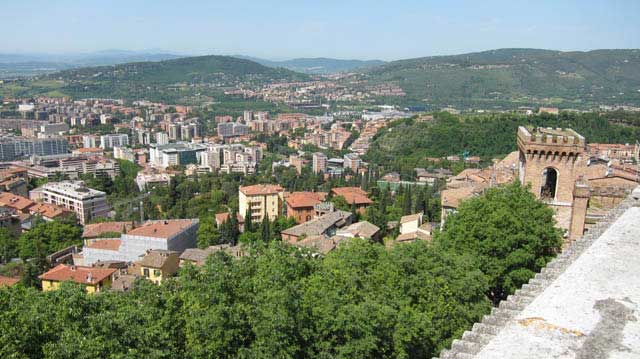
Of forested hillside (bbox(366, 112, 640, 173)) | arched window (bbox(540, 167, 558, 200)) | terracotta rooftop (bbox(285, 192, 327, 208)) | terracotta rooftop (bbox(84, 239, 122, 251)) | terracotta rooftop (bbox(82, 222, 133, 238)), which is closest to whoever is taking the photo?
arched window (bbox(540, 167, 558, 200))

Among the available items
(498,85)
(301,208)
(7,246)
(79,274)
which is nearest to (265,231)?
(301,208)

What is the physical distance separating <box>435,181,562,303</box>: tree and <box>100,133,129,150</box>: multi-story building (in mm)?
95646

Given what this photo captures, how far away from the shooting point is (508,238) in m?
14.1

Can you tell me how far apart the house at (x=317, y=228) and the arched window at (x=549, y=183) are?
1724cm

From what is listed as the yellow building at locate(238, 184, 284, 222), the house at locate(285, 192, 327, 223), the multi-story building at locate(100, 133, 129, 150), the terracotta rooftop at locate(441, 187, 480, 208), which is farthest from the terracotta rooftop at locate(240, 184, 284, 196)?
the multi-story building at locate(100, 133, 129, 150)

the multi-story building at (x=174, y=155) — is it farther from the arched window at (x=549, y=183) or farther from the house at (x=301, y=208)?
the arched window at (x=549, y=183)

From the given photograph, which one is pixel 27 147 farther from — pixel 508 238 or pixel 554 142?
pixel 508 238

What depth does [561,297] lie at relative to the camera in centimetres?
735

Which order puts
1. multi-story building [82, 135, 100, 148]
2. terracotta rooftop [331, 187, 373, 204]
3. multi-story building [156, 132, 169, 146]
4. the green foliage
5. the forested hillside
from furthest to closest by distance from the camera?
1. multi-story building [156, 132, 169, 146]
2. multi-story building [82, 135, 100, 148]
3. the forested hillside
4. terracotta rooftop [331, 187, 373, 204]
5. the green foliage

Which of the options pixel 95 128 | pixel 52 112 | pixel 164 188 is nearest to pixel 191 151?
pixel 164 188

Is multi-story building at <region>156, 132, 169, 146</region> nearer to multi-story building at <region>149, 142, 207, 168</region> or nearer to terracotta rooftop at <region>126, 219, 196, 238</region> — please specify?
multi-story building at <region>149, 142, 207, 168</region>

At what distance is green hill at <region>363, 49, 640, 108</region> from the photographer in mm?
149625

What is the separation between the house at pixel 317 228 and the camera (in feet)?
110

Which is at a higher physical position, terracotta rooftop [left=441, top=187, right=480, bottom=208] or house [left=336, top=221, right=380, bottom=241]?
terracotta rooftop [left=441, top=187, right=480, bottom=208]
